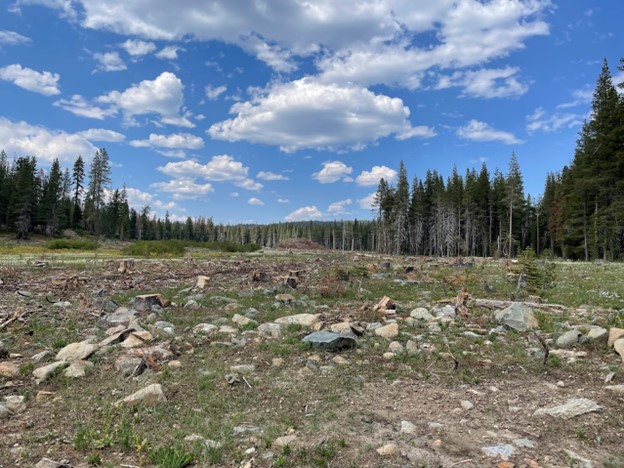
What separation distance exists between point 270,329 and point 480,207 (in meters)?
76.5

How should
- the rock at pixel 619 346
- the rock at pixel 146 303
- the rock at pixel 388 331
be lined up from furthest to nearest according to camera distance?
the rock at pixel 146 303
the rock at pixel 388 331
the rock at pixel 619 346

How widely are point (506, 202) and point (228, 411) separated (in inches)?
2664

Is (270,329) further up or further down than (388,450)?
further up

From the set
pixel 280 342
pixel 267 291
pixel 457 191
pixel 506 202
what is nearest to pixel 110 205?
pixel 457 191

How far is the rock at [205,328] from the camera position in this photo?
1004cm

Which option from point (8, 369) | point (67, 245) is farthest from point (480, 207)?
point (8, 369)

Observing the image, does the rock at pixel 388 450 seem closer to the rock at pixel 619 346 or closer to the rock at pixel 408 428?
the rock at pixel 408 428

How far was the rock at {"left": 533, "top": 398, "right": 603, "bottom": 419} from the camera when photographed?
584cm

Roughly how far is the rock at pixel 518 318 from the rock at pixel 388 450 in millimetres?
6549

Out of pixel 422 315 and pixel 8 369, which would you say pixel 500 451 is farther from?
pixel 8 369

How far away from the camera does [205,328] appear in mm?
10320

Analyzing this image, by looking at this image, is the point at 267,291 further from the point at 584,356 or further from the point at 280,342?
the point at 584,356

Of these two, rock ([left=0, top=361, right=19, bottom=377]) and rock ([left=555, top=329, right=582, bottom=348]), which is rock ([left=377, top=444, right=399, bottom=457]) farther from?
rock ([left=0, top=361, right=19, bottom=377])

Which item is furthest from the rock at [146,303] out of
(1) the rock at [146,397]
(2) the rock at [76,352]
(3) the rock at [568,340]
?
(3) the rock at [568,340]
